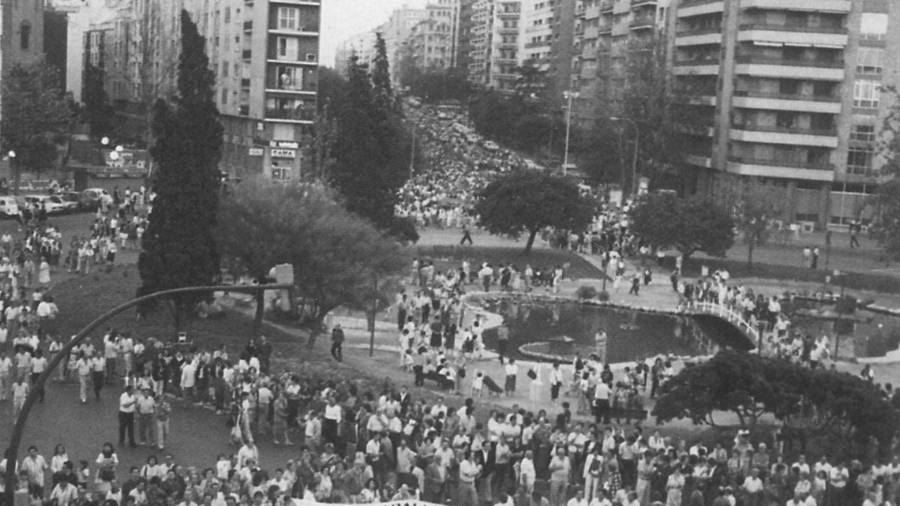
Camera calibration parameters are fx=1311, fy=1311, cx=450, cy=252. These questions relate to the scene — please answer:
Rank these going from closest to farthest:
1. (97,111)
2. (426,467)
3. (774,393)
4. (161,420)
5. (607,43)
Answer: (426,467)
(161,420)
(774,393)
(97,111)
(607,43)

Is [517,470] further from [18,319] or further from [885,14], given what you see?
[885,14]

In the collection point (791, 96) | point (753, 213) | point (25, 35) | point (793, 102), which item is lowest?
point (753, 213)

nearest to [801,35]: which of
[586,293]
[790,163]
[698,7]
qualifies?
[790,163]

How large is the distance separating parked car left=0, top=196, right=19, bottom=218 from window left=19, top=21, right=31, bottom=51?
28.8 metres

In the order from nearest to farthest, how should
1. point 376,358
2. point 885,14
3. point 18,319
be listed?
point 18,319 → point 376,358 → point 885,14

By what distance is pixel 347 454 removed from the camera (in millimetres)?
22859

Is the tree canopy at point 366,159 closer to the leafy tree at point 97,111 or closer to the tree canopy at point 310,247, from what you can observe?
the tree canopy at point 310,247

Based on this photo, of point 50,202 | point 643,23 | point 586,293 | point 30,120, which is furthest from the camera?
point 643,23

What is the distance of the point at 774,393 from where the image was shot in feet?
82.2

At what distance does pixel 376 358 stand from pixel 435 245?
25.1 metres

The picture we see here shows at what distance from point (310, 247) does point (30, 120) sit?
126 feet

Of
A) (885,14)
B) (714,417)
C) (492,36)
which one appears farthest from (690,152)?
(492,36)

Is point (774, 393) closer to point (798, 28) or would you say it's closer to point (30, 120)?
point (30, 120)

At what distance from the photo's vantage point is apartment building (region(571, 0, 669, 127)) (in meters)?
97.4
